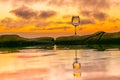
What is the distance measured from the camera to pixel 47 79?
7.59m

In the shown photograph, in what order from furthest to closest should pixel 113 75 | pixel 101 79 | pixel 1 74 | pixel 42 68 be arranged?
pixel 42 68, pixel 1 74, pixel 113 75, pixel 101 79

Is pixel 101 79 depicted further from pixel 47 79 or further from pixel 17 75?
pixel 17 75

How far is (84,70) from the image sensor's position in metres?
8.85

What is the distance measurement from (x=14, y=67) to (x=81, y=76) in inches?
103

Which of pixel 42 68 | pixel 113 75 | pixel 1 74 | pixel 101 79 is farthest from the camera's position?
pixel 42 68

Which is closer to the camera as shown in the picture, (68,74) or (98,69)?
(68,74)

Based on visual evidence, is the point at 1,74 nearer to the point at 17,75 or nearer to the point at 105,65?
the point at 17,75

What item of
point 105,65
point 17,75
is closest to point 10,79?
point 17,75

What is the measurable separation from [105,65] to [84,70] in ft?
3.65

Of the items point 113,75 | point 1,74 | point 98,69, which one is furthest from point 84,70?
point 1,74

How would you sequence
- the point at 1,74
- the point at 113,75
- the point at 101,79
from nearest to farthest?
1. the point at 101,79
2. the point at 113,75
3. the point at 1,74

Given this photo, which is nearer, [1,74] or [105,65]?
[1,74]

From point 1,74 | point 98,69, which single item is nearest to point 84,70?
point 98,69

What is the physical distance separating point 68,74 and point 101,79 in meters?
0.98
